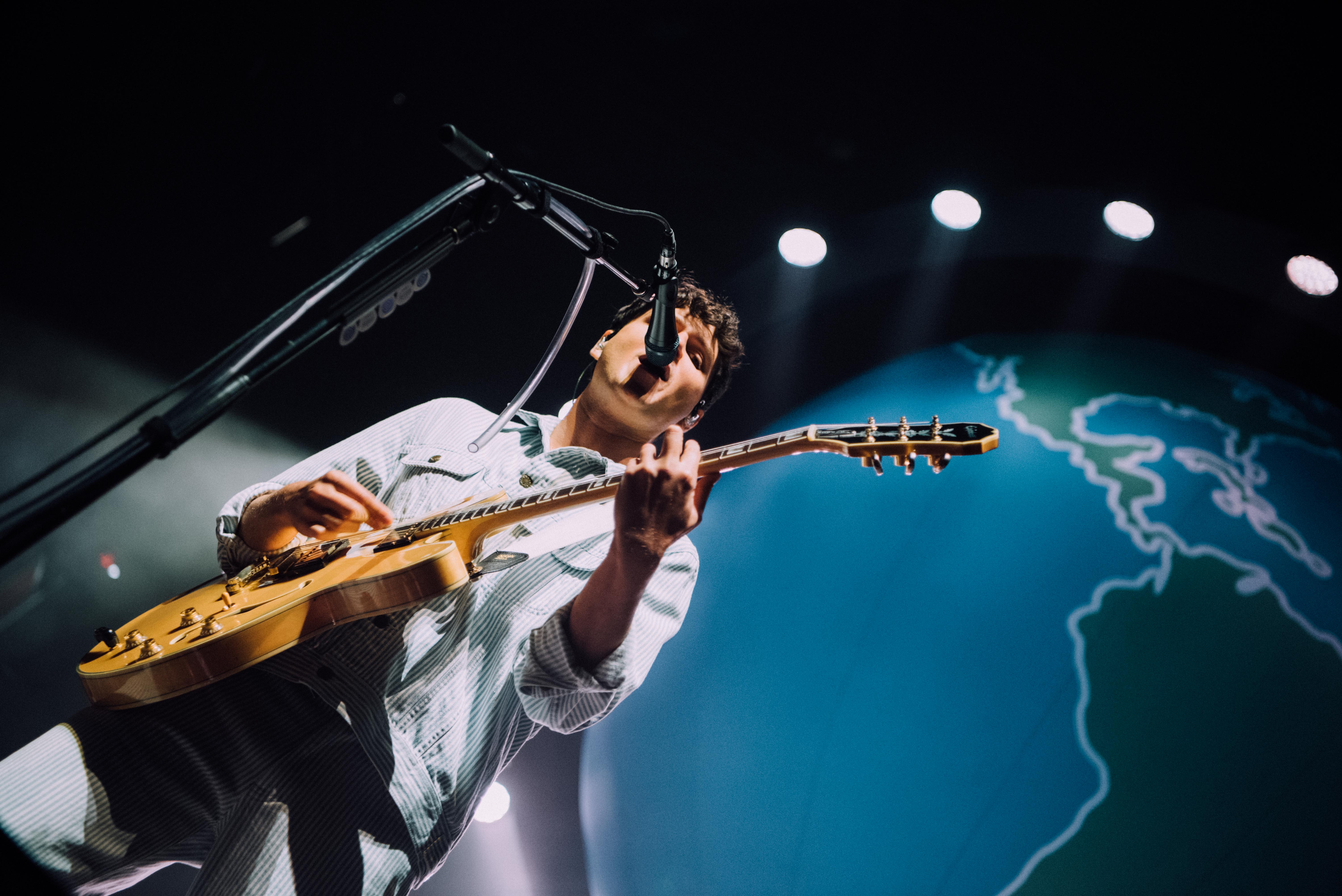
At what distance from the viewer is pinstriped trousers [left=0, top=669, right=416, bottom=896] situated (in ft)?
4.32

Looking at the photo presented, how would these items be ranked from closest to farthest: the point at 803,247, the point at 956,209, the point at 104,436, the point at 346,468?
the point at 104,436 < the point at 346,468 < the point at 956,209 < the point at 803,247

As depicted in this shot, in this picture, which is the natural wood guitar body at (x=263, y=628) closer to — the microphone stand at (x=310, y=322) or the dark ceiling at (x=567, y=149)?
the microphone stand at (x=310, y=322)

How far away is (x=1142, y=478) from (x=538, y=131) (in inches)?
91.2

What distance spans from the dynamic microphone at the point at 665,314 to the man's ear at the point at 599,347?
55cm

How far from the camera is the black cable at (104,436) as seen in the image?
94 cm

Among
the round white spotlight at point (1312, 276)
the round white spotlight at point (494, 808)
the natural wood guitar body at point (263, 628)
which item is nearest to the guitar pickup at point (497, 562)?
the natural wood guitar body at point (263, 628)

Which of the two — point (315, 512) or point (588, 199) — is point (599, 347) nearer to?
point (588, 199)

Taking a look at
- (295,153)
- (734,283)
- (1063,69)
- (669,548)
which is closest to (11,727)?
(295,153)

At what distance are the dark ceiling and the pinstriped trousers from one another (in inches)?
51.8

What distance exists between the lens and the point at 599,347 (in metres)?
2.36

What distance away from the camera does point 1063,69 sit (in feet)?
7.54

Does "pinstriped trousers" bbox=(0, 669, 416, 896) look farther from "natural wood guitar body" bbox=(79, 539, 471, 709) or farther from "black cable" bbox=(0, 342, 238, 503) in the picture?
"black cable" bbox=(0, 342, 238, 503)

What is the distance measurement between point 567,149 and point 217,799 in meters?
2.24

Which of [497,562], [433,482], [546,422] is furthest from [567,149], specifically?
[497,562]
